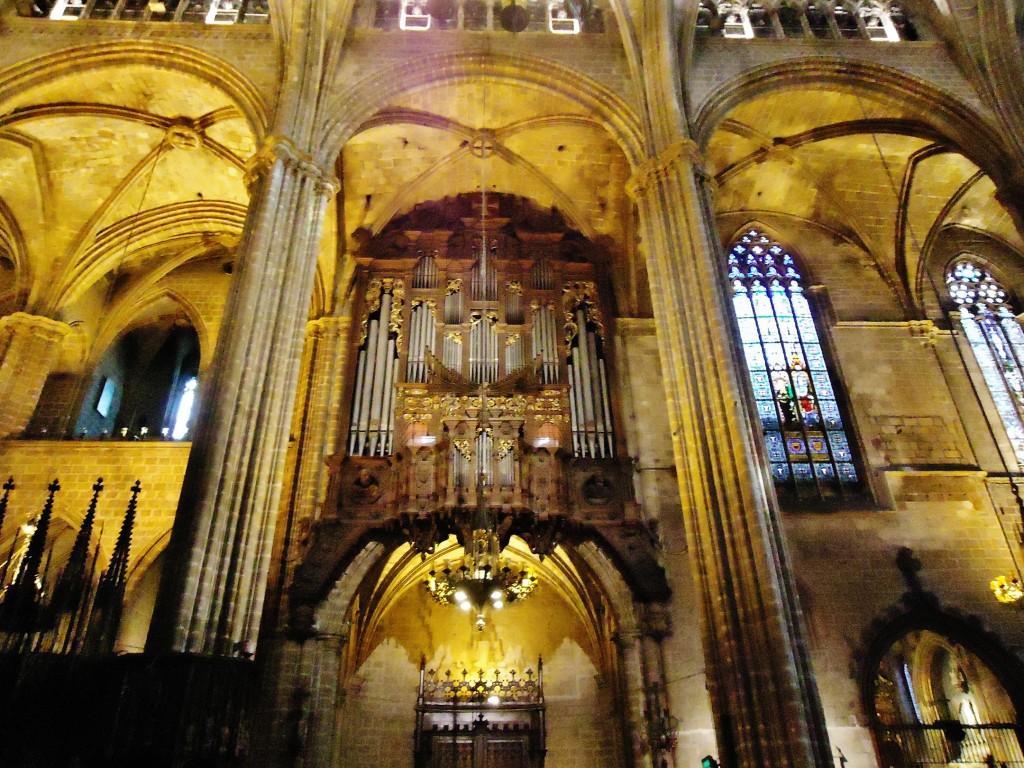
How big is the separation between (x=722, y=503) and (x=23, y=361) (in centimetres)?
1311

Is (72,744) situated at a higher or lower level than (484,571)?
lower

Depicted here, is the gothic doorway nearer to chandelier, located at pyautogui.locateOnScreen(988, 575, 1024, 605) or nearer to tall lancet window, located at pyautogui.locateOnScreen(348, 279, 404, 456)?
tall lancet window, located at pyautogui.locateOnScreen(348, 279, 404, 456)

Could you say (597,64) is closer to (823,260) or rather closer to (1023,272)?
(823,260)

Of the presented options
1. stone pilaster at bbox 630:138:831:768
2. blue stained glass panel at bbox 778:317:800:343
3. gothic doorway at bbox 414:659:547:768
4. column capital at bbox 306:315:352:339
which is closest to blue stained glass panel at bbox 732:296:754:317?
blue stained glass panel at bbox 778:317:800:343

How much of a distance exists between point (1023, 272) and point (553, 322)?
1028cm

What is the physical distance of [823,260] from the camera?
590 inches

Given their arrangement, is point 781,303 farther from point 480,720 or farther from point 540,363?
point 480,720

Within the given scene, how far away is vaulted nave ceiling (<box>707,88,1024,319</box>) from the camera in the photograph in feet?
42.2

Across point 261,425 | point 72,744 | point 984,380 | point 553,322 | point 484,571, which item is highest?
point 553,322

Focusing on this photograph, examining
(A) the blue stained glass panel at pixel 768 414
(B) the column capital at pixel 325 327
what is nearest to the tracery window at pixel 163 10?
(B) the column capital at pixel 325 327

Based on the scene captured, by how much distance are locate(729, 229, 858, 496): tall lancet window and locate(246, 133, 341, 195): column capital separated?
7330 millimetres

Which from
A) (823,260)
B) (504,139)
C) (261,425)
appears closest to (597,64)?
(504,139)

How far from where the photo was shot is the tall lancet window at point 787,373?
504 inches

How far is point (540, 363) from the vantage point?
1287 cm
